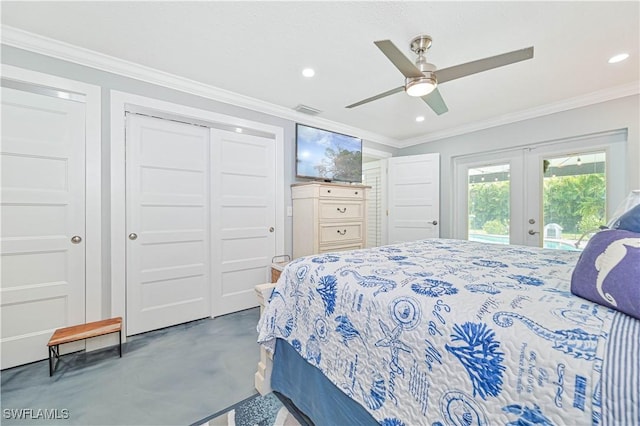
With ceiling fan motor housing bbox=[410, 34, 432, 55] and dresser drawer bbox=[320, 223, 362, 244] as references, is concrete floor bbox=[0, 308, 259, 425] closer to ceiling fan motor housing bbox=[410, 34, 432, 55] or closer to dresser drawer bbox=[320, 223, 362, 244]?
dresser drawer bbox=[320, 223, 362, 244]

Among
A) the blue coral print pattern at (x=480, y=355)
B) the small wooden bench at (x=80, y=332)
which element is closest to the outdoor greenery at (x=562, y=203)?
the blue coral print pattern at (x=480, y=355)

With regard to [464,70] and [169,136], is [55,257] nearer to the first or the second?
[169,136]

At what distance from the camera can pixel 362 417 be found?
102 centimetres

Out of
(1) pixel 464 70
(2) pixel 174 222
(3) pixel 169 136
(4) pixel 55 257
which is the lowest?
(4) pixel 55 257

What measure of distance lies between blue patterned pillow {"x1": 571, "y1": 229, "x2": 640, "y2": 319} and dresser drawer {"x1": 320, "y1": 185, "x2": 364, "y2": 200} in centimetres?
236

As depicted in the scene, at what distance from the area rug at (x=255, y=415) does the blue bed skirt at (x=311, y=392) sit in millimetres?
78

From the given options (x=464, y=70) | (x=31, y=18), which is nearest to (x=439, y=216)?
(x=464, y=70)

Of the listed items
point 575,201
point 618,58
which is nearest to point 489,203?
point 575,201

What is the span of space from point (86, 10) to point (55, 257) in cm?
177

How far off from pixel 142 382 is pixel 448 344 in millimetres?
1953

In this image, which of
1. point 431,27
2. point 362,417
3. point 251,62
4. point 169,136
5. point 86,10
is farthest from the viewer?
point 169,136

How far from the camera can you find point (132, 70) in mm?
2236

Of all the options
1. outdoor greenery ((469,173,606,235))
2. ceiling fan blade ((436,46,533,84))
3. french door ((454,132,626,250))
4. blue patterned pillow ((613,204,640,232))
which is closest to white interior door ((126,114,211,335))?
ceiling fan blade ((436,46,533,84))

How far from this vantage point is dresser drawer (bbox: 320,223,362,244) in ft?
10.1
